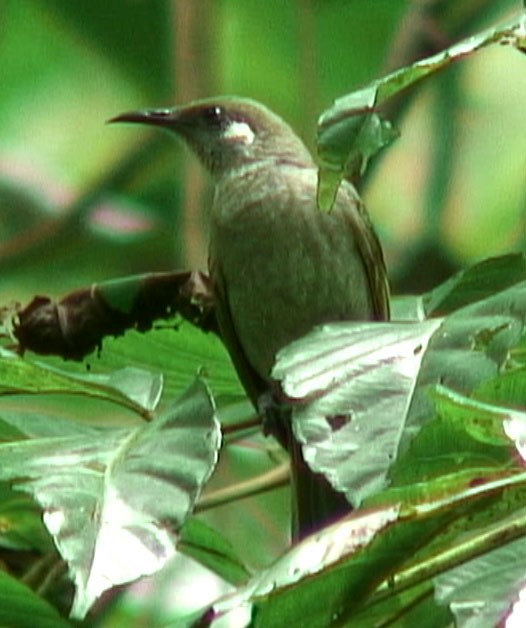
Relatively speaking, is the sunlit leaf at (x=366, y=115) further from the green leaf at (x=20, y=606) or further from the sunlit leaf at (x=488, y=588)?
the green leaf at (x=20, y=606)

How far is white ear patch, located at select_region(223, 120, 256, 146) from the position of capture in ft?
12.5

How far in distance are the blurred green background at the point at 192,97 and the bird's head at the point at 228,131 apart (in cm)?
31

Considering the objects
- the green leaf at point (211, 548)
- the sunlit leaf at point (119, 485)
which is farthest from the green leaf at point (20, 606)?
the green leaf at point (211, 548)

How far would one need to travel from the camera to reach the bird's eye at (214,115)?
3842 millimetres

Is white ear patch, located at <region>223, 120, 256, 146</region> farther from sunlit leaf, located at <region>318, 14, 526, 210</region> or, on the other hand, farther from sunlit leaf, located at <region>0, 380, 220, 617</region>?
sunlit leaf, located at <region>318, 14, 526, 210</region>

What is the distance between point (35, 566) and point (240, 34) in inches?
127

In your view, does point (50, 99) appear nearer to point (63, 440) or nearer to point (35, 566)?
point (35, 566)

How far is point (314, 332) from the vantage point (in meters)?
1.94

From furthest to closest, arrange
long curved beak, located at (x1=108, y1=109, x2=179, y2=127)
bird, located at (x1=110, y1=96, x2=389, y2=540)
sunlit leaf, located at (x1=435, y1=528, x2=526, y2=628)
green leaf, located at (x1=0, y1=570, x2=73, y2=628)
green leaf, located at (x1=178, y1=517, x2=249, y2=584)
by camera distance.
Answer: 1. long curved beak, located at (x1=108, y1=109, x2=179, y2=127)
2. bird, located at (x1=110, y1=96, x2=389, y2=540)
3. green leaf, located at (x1=178, y1=517, x2=249, y2=584)
4. green leaf, located at (x1=0, y1=570, x2=73, y2=628)
5. sunlit leaf, located at (x1=435, y1=528, x2=526, y2=628)

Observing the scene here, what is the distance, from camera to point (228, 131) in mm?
3834

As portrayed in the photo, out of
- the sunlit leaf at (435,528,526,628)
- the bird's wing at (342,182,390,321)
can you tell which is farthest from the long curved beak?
the sunlit leaf at (435,528,526,628)

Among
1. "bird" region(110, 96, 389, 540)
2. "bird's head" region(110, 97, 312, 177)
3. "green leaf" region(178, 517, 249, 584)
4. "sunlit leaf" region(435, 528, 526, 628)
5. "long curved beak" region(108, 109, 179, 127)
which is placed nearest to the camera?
"sunlit leaf" region(435, 528, 526, 628)

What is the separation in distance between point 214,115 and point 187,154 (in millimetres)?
743

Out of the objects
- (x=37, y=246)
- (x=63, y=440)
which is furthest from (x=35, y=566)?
(x=37, y=246)
